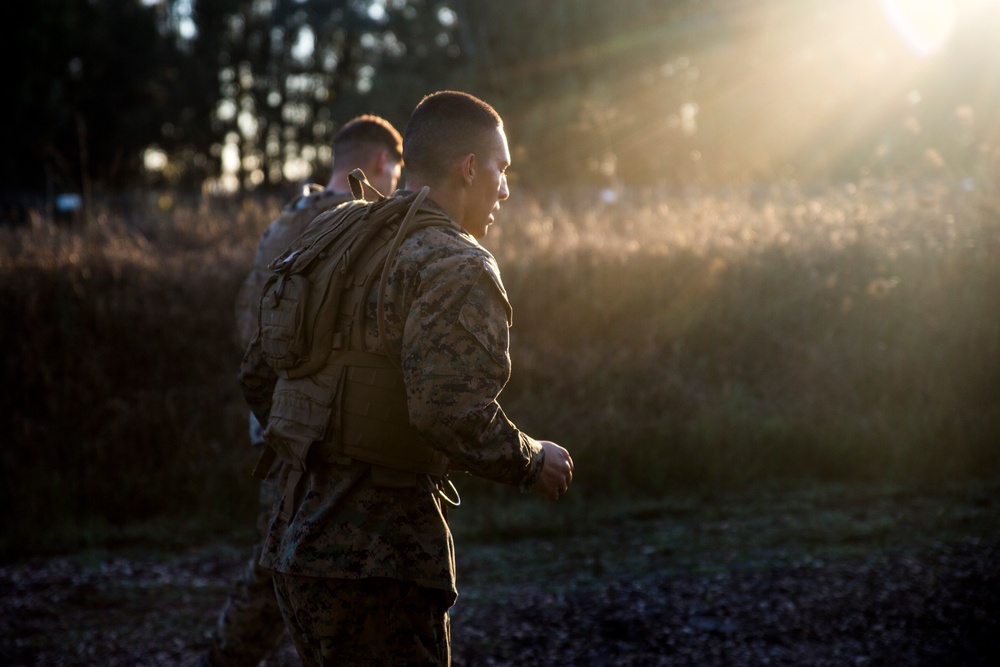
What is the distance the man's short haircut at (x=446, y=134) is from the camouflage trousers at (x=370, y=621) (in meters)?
1.16

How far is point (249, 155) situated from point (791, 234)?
24281 mm

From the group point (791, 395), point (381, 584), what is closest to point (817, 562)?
point (791, 395)

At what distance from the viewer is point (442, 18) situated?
77.9 feet

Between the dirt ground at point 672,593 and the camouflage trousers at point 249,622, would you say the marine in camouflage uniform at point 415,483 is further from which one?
the dirt ground at point 672,593

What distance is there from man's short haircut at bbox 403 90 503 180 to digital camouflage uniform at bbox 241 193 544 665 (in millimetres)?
156

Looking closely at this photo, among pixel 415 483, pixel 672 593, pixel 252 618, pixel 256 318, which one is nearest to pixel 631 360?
pixel 672 593

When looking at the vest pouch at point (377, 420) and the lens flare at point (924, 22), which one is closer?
the vest pouch at point (377, 420)

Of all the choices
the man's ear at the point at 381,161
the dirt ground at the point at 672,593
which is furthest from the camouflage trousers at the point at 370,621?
the man's ear at the point at 381,161

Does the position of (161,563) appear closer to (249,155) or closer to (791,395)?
(791,395)

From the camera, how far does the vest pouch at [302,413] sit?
2.38m

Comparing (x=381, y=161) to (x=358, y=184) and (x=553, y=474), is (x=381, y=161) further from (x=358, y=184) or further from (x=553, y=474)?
(x=553, y=474)

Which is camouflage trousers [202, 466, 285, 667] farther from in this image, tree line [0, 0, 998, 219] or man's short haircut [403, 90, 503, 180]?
tree line [0, 0, 998, 219]

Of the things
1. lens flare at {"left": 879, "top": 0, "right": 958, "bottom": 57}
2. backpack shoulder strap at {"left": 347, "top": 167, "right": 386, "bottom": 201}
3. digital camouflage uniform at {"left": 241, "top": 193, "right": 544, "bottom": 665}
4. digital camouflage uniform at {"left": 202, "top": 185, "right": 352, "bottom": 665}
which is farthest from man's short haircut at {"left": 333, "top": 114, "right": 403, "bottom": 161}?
lens flare at {"left": 879, "top": 0, "right": 958, "bottom": 57}

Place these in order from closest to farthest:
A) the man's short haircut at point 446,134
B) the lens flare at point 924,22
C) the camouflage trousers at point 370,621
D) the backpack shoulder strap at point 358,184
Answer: the camouflage trousers at point 370,621 → the man's short haircut at point 446,134 → the backpack shoulder strap at point 358,184 → the lens flare at point 924,22
